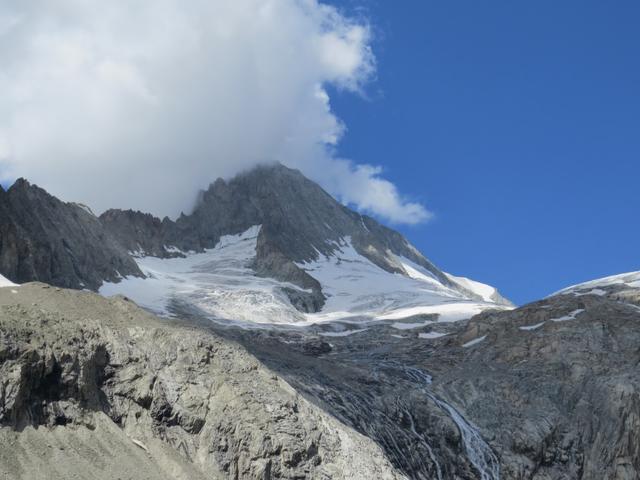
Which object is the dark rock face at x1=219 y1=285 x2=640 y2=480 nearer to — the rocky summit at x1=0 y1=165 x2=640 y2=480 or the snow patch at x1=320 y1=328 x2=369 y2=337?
the rocky summit at x1=0 y1=165 x2=640 y2=480

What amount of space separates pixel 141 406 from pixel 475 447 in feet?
90.3

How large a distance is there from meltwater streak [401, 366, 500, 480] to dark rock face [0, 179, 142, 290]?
6814cm

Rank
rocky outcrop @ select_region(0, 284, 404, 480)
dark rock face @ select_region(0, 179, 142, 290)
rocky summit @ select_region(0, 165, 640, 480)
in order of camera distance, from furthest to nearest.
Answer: dark rock face @ select_region(0, 179, 142, 290) → rocky summit @ select_region(0, 165, 640, 480) → rocky outcrop @ select_region(0, 284, 404, 480)

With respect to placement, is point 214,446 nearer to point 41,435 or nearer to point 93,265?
point 41,435

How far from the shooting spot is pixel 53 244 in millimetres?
134250

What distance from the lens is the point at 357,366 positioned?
76.8m

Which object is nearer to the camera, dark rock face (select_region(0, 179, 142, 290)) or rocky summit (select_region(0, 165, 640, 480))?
rocky summit (select_region(0, 165, 640, 480))

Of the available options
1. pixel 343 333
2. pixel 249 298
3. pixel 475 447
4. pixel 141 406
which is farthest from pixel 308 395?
pixel 249 298

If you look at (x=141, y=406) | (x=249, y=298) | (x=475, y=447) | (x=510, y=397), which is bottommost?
(x=141, y=406)

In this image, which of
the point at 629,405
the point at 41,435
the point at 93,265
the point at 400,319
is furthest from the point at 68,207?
the point at 41,435

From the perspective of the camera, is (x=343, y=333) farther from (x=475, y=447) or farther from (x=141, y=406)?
(x=141, y=406)

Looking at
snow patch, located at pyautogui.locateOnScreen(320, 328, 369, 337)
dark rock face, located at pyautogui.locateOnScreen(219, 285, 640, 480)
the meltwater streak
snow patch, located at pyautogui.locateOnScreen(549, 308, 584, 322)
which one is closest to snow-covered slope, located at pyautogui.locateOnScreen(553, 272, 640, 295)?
snow patch, located at pyautogui.locateOnScreen(320, 328, 369, 337)

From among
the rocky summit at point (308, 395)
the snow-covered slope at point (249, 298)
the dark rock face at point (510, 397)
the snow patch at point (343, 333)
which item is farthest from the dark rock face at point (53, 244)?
the dark rock face at point (510, 397)

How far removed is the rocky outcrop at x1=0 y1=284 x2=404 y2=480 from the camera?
125 ft
